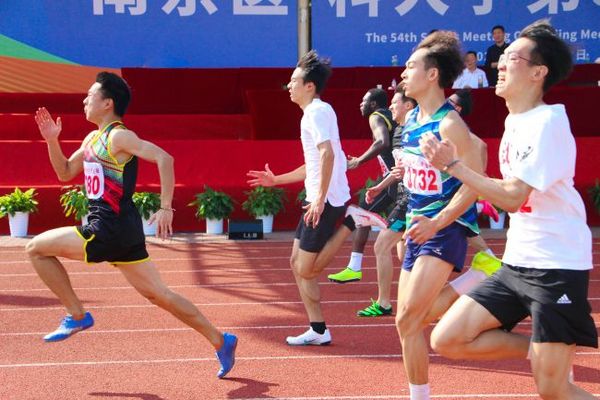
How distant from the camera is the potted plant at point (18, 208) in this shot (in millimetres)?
12234

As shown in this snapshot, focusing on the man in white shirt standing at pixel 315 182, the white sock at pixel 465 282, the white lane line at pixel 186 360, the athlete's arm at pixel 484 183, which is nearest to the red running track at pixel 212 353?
the white lane line at pixel 186 360

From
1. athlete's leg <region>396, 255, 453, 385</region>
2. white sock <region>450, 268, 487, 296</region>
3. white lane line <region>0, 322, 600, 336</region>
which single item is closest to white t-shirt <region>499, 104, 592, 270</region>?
athlete's leg <region>396, 255, 453, 385</region>

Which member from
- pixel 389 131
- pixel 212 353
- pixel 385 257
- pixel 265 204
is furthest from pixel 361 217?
pixel 265 204

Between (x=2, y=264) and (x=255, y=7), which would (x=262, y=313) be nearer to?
(x=2, y=264)

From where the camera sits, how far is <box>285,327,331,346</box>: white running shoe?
6.42 m

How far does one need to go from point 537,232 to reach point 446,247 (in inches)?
30.5

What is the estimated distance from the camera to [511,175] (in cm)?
374

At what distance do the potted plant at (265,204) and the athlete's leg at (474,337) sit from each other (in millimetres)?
8679

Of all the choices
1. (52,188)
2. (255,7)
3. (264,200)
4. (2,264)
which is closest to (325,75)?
(2,264)

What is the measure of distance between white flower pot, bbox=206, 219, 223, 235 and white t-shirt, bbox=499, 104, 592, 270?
29.3 ft

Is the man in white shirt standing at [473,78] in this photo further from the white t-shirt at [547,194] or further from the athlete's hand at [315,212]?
the white t-shirt at [547,194]

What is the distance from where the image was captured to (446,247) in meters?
4.48

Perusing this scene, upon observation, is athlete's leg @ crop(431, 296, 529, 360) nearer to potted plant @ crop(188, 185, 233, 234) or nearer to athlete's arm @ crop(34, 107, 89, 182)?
athlete's arm @ crop(34, 107, 89, 182)

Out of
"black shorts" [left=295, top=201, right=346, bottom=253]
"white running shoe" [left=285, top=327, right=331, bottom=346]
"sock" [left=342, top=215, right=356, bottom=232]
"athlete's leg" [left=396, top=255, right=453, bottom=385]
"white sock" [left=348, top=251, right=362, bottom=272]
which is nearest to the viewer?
"athlete's leg" [left=396, top=255, right=453, bottom=385]
